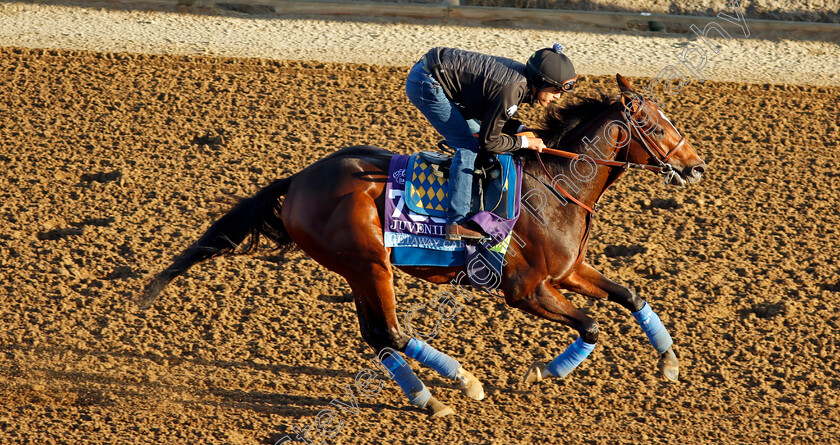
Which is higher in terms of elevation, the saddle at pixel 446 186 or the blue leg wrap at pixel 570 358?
the saddle at pixel 446 186

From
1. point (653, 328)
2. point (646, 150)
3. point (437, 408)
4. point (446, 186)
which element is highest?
point (646, 150)

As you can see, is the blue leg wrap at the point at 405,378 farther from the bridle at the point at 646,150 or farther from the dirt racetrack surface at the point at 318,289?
the bridle at the point at 646,150

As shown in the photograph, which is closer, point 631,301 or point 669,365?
point 631,301

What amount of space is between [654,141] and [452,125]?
1262 millimetres

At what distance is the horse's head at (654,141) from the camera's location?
17.0 feet

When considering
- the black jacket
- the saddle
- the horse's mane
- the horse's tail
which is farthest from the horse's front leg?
the horse's tail

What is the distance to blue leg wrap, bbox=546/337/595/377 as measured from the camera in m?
5.34

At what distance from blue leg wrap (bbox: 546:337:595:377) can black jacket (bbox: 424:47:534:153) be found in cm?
134

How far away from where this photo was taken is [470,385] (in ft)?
17.7

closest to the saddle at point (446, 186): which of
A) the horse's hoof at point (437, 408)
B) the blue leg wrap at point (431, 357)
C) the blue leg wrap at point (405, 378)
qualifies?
the blue leg wrap at point (431, 357)

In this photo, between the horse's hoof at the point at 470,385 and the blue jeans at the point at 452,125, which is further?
the horse's hoof at the point at 470,385

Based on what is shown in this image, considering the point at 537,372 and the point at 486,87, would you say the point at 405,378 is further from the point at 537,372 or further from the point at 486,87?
the point at 486,87

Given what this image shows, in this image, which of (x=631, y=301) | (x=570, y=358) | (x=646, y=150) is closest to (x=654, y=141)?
(x=646, y=150)

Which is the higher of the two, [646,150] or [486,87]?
[486,87]
